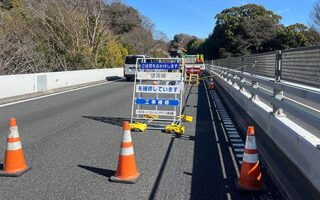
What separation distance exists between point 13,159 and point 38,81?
36.7 feet

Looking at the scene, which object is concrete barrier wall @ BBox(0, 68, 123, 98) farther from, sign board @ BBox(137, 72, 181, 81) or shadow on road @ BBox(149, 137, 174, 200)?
shadow on road @ BBox(149, 137, 174, 200)

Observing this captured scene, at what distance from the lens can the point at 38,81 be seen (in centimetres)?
1516

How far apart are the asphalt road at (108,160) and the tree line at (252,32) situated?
46.9m

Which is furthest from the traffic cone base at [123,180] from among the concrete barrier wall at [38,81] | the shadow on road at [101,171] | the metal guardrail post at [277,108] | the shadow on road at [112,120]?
the concrete barrier wall at [38,81]

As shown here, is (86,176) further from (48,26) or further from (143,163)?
(48,26)

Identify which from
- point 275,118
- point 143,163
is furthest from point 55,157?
point 275,118

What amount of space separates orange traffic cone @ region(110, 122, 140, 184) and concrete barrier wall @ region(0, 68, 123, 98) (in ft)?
32.5

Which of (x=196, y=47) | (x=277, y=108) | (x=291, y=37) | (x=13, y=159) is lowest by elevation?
(x=13, y=159)

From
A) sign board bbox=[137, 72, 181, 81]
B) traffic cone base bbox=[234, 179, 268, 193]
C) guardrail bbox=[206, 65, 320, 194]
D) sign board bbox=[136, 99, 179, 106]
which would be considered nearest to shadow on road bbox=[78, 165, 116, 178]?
traffic cone base bbox=[234, 179, 268, 193]

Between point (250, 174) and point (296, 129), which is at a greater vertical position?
point (296, 129)

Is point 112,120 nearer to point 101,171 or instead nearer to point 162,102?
point 162,102

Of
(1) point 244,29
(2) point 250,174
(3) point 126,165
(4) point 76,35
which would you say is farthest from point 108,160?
(1) point 244,29

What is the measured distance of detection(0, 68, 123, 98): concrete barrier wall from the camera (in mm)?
12992

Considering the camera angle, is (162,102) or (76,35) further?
(76,35)
